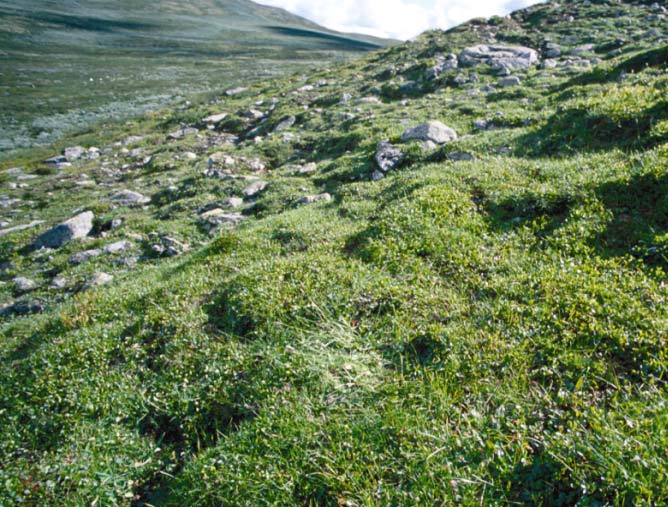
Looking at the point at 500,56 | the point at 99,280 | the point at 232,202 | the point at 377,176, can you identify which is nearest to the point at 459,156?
the point at 377,176

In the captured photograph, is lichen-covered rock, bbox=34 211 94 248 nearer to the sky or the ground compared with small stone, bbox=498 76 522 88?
nearer to the ground

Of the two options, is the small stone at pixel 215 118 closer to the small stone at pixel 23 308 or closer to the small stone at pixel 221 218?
the small stone at pixel 221 218

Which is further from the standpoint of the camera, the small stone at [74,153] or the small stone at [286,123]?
the small stone at [74,153]

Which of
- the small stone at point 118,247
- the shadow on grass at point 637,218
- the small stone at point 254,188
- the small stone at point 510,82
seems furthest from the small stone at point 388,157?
the small stone at point 510,82

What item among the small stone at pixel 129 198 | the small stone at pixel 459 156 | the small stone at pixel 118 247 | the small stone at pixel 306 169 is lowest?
the small stone at pixel 118 247

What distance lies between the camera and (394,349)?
18.5 feet

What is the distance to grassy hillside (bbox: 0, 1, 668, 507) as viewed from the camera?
4039 mm

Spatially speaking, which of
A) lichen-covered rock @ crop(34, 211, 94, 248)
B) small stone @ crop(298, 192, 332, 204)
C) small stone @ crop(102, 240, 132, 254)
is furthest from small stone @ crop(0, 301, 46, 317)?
small stone @ crop(298, 192, 332, 204)

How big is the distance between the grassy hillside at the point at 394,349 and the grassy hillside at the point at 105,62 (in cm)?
4225

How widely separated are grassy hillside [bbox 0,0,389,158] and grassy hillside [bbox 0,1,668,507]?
42.2 m

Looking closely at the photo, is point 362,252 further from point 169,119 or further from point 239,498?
point 169,119

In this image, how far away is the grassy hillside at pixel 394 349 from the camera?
404cm

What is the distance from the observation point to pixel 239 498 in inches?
164

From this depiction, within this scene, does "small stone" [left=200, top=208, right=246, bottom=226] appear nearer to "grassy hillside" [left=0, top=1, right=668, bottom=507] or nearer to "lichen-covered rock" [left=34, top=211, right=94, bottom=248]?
"grassy hillside" [left=0, top=1, right=668, bottom=507]
